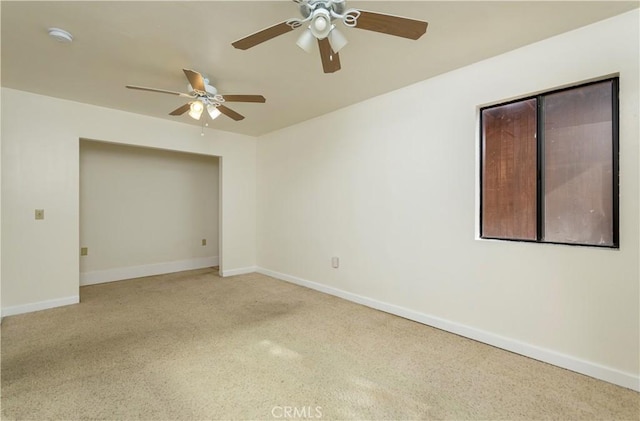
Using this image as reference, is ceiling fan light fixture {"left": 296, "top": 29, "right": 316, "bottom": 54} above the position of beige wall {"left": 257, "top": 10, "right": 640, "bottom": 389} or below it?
above

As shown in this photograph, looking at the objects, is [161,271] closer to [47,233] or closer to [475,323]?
[47,233]

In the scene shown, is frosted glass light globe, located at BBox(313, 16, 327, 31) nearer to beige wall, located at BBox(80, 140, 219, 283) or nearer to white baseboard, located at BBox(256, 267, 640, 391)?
white baseboard, located at BBox(256, 267, 640, 391)

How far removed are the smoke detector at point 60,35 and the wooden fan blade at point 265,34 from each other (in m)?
1.43

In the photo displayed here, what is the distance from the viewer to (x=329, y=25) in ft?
5.51

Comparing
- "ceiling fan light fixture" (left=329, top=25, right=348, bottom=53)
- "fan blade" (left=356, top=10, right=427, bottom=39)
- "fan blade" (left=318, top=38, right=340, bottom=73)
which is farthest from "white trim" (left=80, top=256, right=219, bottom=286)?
"fan blade" (left=356, top=10, right=427, bottom=39)

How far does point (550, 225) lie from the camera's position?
2.32 metres

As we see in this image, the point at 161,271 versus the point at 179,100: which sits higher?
the point at 179,100

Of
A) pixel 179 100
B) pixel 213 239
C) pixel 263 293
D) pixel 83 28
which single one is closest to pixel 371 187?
pixel 263 293

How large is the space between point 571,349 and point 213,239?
5533 millimetres

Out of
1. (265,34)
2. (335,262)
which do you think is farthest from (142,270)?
(265,34)

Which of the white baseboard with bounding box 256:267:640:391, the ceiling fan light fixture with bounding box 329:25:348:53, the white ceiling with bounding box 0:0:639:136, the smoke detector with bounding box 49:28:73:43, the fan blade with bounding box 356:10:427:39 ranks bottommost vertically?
the white baseboard with bounding box 256:267:640:391

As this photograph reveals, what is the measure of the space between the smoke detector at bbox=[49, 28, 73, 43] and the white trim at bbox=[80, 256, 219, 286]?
3.60 m

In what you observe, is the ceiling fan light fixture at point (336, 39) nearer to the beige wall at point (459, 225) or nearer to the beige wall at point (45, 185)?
the beige wall at point (459, 225)

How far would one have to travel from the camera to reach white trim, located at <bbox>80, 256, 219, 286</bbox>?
4.51m
